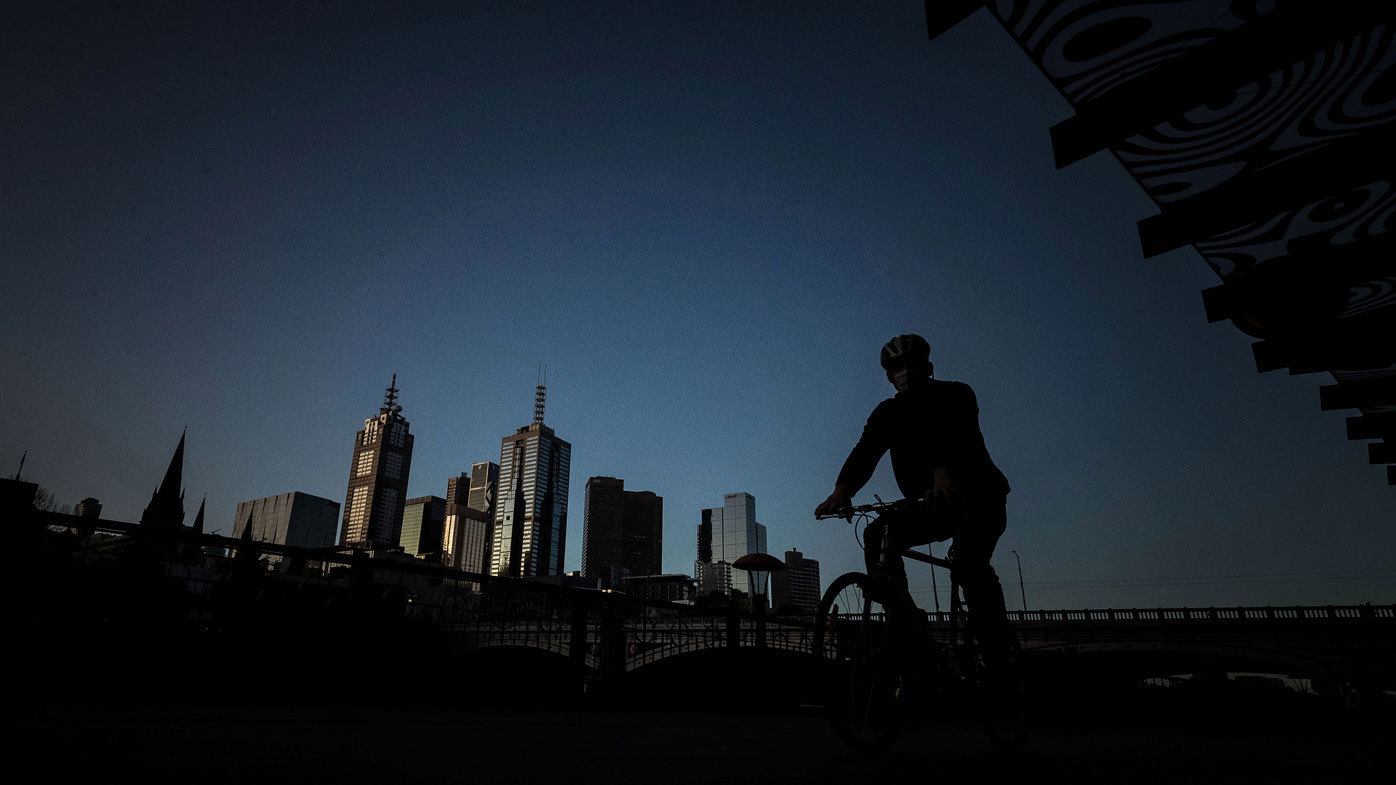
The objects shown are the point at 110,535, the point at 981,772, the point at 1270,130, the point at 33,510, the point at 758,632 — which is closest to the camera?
the point at 981,772

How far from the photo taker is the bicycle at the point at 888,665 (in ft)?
10.1

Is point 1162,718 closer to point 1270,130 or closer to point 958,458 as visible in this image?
point 1270,130

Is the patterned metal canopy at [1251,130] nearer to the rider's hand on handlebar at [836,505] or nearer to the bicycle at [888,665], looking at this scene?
the rider's hand on handlebar at [836,505]

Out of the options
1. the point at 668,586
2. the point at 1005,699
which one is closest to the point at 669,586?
the point at 668,586

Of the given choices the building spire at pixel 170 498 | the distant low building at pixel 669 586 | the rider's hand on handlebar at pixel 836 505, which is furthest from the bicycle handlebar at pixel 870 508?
the building spire at pixel 170 498

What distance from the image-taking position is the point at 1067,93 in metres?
5.90

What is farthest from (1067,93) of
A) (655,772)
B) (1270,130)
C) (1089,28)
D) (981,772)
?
(655,772)

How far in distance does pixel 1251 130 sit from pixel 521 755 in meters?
7.68

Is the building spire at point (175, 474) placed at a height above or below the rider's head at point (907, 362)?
above

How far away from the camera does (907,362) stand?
144 inches

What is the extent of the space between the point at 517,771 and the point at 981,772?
69.1 inches

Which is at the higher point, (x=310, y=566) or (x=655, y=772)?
(x=310, y=566)

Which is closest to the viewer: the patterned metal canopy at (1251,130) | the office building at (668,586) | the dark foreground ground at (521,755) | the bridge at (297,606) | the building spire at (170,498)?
the dark foreground ground at (521,755)

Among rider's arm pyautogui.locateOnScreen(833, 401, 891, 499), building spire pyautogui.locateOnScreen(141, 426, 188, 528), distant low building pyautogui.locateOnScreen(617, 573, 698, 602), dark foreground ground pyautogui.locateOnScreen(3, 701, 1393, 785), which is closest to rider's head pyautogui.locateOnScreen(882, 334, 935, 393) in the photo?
rider's arm pyautogui.locateOnScreen(833, 401, 891, 499)
